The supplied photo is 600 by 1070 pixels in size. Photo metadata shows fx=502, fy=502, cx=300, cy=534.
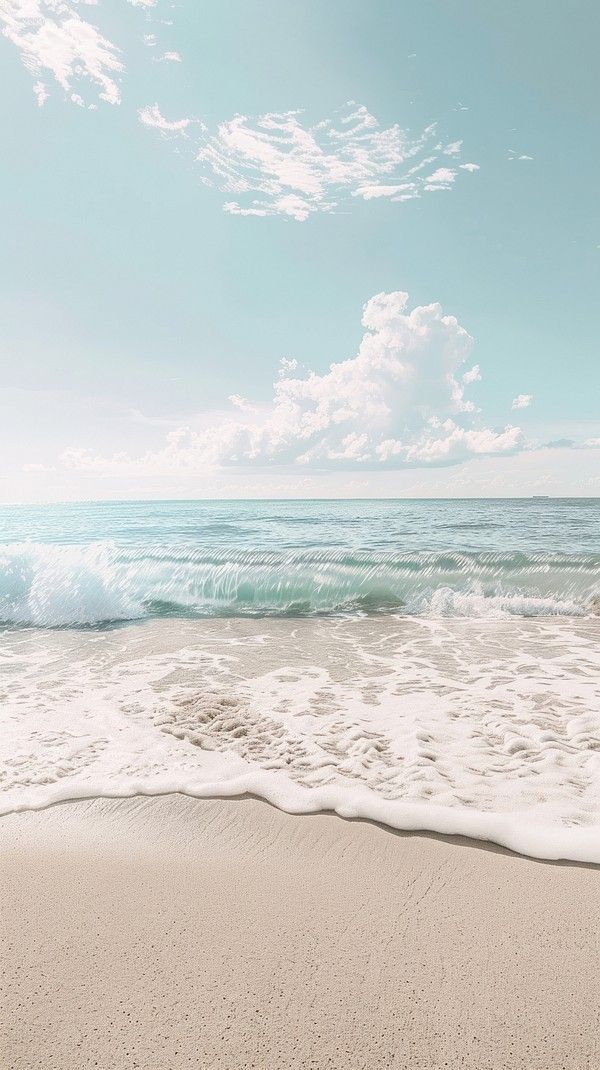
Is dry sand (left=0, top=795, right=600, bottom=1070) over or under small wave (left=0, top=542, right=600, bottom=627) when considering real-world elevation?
over

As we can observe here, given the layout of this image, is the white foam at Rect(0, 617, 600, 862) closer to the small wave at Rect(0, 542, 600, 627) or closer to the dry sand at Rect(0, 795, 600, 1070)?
the dry sand at Rect(0, 795, 600, 1070)

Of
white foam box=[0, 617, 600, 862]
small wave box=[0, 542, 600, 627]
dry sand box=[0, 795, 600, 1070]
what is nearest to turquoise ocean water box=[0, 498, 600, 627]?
small wave box=[0, 542, 600, 627]

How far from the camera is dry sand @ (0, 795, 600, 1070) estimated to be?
5.40 ft

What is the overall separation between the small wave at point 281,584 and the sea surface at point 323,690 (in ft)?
0.24

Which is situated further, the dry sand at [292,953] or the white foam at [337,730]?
the white foam at [337,730]

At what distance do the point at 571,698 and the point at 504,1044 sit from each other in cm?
395

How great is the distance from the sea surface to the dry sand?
0.41 metres

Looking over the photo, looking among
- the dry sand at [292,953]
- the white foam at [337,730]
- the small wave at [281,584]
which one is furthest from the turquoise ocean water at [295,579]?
the dry sand at [292,953]

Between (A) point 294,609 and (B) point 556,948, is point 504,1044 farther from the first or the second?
(A) point 294,609

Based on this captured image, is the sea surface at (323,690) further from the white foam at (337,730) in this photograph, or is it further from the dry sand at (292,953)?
the dry sand at (292,953)

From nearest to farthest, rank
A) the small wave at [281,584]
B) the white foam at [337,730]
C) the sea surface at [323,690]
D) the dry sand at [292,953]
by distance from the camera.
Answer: the dry sand at [292,953] < the white foam at [337,730] < the sea surface at [323,690] < the small wave at [281,584]

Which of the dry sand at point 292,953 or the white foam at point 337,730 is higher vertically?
the dry sand at point 292,953

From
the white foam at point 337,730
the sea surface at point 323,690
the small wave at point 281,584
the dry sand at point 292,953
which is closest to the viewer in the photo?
the dry sand at point 292,953

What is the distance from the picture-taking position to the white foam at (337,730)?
3.10 m
